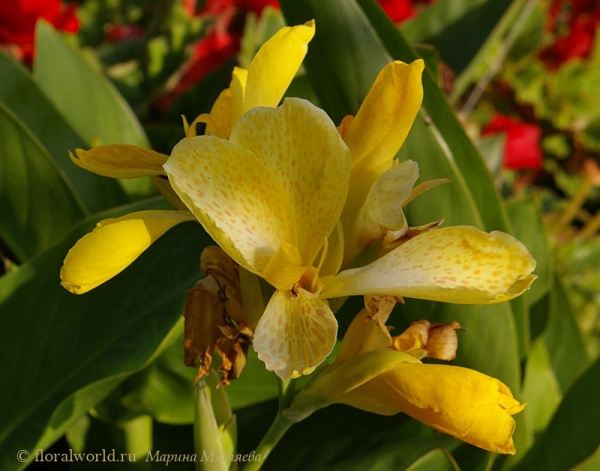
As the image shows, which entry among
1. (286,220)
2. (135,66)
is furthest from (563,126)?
(286,220)

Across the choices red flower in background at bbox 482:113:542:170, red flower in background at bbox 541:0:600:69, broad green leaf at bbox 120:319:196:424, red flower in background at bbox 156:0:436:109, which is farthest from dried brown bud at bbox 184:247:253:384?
red flower in background at bbox 541:0:600:69

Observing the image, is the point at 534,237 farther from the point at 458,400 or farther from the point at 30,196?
the point at 30,196

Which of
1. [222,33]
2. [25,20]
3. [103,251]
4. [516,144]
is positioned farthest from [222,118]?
[516,144]

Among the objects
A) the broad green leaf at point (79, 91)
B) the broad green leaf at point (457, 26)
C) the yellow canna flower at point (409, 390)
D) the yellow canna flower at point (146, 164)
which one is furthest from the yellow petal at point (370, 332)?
the broad green leaf at point (457, 26)

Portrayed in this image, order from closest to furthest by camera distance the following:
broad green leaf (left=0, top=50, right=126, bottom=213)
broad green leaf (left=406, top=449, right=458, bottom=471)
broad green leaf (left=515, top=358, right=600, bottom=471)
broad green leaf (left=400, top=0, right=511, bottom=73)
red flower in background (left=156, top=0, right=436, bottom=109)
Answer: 1. broad green leaf (left=406, top=449, right=458, bottom=471)
2. broad green leaf (left=515, top=358, right=600, bottom=471)
3. broad green leaf (left=0, top=50, right=126, bottom=213)
4. broad green leaf (left=400, top=0, right=511, bottom=73)
5. red flower in background (left=156, top=0, right=436, bottom=109)

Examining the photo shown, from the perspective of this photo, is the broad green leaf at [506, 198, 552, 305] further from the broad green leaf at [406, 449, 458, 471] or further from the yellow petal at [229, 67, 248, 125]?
the yellow petal at [229, 67, 248, 125]

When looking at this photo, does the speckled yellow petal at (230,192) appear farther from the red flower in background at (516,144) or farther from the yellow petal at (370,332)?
the red flower in background at (516,144)

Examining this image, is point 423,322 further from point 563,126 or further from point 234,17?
point 563,126
